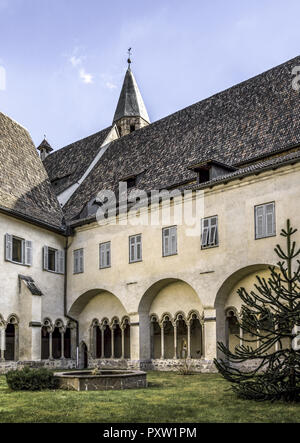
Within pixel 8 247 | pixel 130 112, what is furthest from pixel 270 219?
pixel 130 112

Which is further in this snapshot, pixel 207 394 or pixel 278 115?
pixel 278 115

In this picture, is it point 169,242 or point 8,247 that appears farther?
point 8,247

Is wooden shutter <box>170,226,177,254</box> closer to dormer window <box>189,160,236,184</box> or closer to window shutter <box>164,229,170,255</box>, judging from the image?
window shutter <box>164,229,170,255</box>

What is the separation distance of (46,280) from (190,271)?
736 centimetres

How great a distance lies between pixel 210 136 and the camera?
24.6 m

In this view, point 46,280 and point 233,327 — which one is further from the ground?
point 46,280

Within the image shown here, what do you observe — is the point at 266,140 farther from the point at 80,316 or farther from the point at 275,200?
the point at 80,316

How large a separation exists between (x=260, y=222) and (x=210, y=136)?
6.91 metres

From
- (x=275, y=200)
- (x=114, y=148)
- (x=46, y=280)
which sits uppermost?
(x=114, y=148)

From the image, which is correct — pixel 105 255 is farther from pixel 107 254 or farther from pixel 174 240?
pixel 174 240
